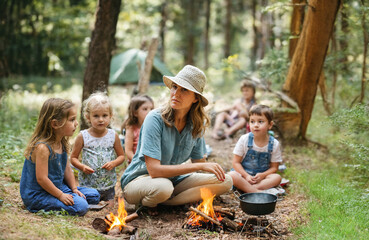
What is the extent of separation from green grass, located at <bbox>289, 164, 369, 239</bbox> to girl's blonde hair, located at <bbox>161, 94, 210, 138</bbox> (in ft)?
4.54

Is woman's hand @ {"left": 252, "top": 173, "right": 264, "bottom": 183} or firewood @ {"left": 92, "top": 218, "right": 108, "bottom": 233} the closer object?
firewood @ {"left": 92, "top": 218, "right": 108, "bottom": 233}

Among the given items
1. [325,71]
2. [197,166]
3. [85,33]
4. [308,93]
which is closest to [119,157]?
[197,166]

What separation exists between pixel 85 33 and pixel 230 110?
10.9m

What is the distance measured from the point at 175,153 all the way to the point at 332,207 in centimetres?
184

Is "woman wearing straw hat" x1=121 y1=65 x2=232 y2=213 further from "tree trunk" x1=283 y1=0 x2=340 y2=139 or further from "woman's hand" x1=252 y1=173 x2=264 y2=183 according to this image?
"tree trunk" x1=283 y1=0 x2=340 y2=139

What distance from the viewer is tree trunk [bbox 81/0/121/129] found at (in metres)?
5.77

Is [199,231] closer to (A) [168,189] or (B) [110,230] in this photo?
(A) [168,189]

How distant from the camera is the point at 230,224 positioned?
324cm

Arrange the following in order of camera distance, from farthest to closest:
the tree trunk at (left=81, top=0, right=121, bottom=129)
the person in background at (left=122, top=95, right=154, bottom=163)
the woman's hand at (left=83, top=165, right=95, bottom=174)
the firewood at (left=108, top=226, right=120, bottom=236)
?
the tree trunk at (left=81, top=0, right=121, bottom=129) < the person in background at (left=122, top=95, right=154, bottom=163) < the woman's hand at (left=83, top=165, right=95, bottom=174) < the firewood at (left=108, top=226, right=120, bottom=236)

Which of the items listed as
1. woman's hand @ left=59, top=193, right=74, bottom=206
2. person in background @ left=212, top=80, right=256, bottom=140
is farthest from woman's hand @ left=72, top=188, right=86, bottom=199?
person in background @ left=212, top=80, right=256, bottom=140

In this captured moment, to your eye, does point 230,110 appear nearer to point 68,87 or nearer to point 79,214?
point 79,214

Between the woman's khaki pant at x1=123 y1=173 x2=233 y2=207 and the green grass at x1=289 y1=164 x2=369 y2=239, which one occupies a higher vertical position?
the woman's khaki pant at x1=123 y1=173 x2=233 y2=207

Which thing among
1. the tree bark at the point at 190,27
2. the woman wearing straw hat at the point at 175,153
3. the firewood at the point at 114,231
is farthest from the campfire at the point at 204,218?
the tree bark at the point at 190,27

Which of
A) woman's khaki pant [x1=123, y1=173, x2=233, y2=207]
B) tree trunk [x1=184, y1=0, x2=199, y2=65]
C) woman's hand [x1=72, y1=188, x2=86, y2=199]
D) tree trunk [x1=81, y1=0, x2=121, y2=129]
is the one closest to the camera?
woman's khaki pant [x1=123, y1=173, x2=233, y2=207]
